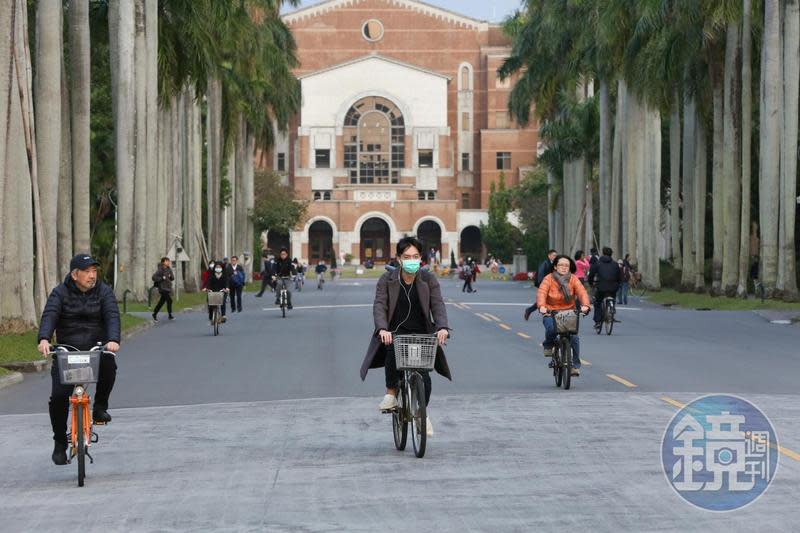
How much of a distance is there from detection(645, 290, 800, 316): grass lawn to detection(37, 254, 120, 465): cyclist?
29.5 metres

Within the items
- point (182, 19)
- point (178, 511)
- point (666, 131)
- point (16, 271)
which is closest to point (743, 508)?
point (178, 511)

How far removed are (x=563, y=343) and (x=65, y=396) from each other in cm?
872

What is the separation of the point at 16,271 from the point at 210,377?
26.7 feet

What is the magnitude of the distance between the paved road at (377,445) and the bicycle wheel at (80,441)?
6.4 inches

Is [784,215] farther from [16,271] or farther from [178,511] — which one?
[178,511]

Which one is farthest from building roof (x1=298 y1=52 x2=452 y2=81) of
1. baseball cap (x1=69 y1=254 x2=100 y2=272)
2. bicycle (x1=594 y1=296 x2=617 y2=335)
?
baseball cap (x1=69 y1=254 x2=100 y2=272)

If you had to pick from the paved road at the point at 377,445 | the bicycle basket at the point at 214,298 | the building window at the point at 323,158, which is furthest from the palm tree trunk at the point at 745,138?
the building window at the point at 323,158

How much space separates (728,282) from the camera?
49219mm

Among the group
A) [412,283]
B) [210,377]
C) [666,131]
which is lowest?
[210,377]

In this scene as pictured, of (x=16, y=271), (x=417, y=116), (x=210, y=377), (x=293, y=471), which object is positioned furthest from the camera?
(x=417, y=116)

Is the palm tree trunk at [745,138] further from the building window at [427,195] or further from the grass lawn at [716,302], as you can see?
the building window at [427,195]

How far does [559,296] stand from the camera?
63.9 feet

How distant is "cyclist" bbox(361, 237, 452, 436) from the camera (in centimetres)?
1277

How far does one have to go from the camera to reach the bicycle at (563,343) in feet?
62.4
